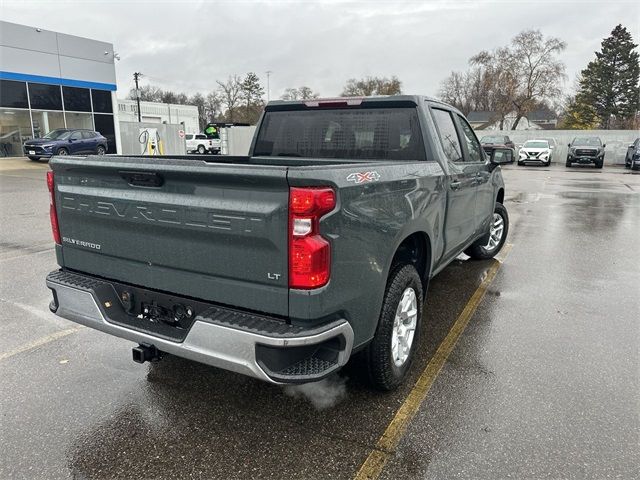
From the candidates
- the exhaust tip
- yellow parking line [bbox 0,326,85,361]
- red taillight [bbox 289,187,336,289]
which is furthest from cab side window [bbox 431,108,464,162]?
yellow parking line [bbox 0,326,85,361]

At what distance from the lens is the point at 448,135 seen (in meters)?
4.32

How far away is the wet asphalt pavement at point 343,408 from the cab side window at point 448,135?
1535 millimetres

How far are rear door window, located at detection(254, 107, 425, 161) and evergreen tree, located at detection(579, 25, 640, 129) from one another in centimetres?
5998

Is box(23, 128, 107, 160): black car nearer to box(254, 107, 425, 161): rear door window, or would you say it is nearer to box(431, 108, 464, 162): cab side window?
box(254, 107, 425, 161): rear door window

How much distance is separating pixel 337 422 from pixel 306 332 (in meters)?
0.88

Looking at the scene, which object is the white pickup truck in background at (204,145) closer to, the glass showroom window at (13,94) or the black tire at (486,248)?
the glass showroom window at (13,94)

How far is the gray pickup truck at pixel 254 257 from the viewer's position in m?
2.29

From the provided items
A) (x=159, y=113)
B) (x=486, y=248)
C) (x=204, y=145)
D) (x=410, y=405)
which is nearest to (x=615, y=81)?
(x=204, y=145)

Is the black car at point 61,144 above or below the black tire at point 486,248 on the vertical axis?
above

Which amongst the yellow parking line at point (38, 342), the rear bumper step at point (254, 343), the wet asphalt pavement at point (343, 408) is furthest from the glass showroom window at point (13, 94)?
the rear bumper step at point (254, 343)

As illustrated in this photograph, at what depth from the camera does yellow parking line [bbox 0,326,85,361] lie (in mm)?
3723

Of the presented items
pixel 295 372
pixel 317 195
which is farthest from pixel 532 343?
pixel 317 195

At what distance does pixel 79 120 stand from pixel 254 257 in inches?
1194

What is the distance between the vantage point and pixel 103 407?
3035 millimetres
